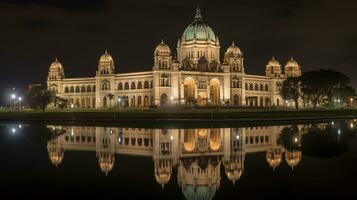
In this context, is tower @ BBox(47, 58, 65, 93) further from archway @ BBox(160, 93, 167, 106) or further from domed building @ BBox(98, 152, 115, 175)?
domed building @ BBox(98, 152, 115, 175)

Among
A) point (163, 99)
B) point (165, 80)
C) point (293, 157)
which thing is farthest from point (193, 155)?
point (165, 80)

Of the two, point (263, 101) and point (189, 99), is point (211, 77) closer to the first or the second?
point (189, 99)

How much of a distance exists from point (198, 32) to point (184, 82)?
18098mm

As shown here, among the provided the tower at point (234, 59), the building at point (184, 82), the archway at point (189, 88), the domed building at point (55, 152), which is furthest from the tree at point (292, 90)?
the domed building at point (55, 152)

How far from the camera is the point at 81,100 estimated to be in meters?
122

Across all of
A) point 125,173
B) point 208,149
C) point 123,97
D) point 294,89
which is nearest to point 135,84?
point 123,97

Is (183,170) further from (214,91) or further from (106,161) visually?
(214,91)

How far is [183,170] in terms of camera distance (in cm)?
1747

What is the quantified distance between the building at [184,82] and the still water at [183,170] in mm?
77285

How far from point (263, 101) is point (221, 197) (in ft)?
380

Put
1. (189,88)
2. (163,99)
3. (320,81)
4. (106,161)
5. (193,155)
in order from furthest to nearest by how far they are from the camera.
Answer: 1. (189,88)
2. (163,99)
3. (320,81)
4. (193,155)
5. (106,161)

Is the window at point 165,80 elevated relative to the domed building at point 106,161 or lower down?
elevated

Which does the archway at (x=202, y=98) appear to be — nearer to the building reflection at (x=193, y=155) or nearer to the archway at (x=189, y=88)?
the archway at (x=189, y=88)

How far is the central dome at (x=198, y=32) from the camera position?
118812 mm
